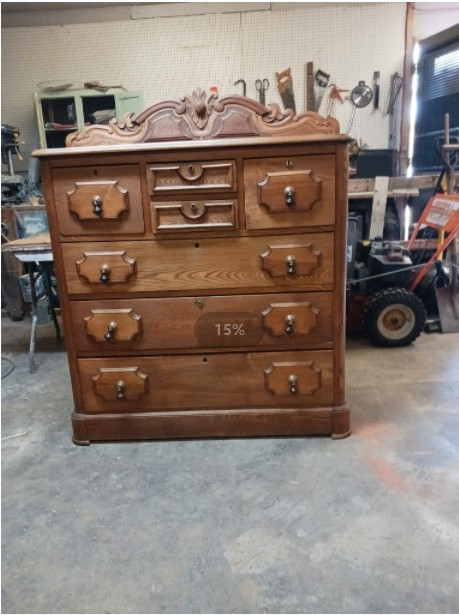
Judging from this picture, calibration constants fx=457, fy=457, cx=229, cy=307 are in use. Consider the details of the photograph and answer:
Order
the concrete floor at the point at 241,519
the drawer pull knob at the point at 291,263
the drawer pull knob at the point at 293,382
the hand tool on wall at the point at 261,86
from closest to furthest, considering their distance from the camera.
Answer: the concrete floor at the point at 241,519, the drawer pull knob at the point at 291,263, the drawer pull knob at the point at 293,382, the hand tool on wall at the point at 261,86

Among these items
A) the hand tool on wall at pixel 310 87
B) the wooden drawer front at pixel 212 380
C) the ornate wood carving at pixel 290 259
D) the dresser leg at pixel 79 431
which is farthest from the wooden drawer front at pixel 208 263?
the hand tool on wall at pixel 310 87

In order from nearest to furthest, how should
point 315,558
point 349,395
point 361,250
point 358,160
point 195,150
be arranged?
point 315,558
point 195,150
point 349,395
point 361,250
point 358,160

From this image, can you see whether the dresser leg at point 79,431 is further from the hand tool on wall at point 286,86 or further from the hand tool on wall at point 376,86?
the hand tool on wall at point 376,86

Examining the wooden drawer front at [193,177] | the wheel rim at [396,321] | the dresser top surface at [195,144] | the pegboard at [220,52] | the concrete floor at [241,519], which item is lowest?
the concrete floor at [241,519]

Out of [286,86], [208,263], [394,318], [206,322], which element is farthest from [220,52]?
[206,322]

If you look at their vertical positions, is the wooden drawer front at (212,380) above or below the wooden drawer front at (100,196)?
below

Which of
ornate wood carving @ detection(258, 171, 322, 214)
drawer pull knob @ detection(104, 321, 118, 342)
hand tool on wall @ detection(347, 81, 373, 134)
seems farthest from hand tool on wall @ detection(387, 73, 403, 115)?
drawer pull knob @ detection(104, 321, 118, 342)

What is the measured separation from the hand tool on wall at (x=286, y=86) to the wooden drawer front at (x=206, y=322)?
3.07 m

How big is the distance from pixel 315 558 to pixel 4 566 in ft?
3.07

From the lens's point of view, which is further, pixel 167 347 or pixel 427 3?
pixel 427 3

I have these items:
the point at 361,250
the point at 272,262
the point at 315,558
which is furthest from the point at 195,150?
the point at 361,250

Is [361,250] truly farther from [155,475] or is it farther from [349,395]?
[155,475]

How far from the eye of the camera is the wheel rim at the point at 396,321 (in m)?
2.86

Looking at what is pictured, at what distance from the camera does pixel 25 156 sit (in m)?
4.53
